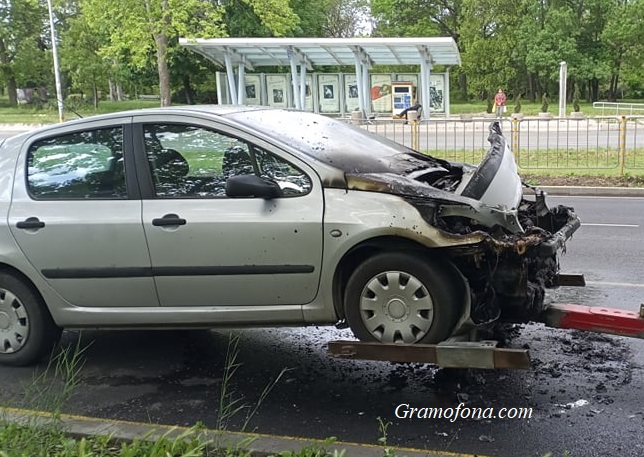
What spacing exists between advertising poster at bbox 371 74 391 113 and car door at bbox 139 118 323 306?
31.9 m

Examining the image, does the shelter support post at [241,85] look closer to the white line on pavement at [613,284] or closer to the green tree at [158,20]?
the green tree at [158,20]

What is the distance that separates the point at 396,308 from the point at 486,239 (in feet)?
2.13

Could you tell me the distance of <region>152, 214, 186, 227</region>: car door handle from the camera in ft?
13.8

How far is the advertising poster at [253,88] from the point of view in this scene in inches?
1410

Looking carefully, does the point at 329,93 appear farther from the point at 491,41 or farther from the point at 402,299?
the point at 402,299

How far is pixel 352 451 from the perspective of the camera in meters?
3.27

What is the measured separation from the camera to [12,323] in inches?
184

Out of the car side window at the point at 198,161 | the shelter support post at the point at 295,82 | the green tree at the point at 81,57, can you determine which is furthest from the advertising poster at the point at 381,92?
the car side window at the point at 198,161

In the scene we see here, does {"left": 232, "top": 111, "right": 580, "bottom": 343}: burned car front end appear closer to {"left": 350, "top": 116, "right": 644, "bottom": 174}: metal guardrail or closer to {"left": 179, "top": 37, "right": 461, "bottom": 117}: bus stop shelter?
{"left": 350, "top": 116, "right": 644, "bottom": 174}: metal guardrail

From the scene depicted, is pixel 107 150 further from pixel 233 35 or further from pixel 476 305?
pixel 233 35

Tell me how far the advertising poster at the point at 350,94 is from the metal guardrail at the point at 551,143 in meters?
16.2

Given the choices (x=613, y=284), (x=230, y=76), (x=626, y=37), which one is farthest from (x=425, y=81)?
(x=613, y=284)

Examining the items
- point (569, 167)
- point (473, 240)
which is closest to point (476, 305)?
point (473, 240)

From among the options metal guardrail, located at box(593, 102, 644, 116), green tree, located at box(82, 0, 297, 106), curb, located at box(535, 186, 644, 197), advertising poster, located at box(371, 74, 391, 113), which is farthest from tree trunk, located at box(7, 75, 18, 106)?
curb, located at box(535, 186, 644, 197)
